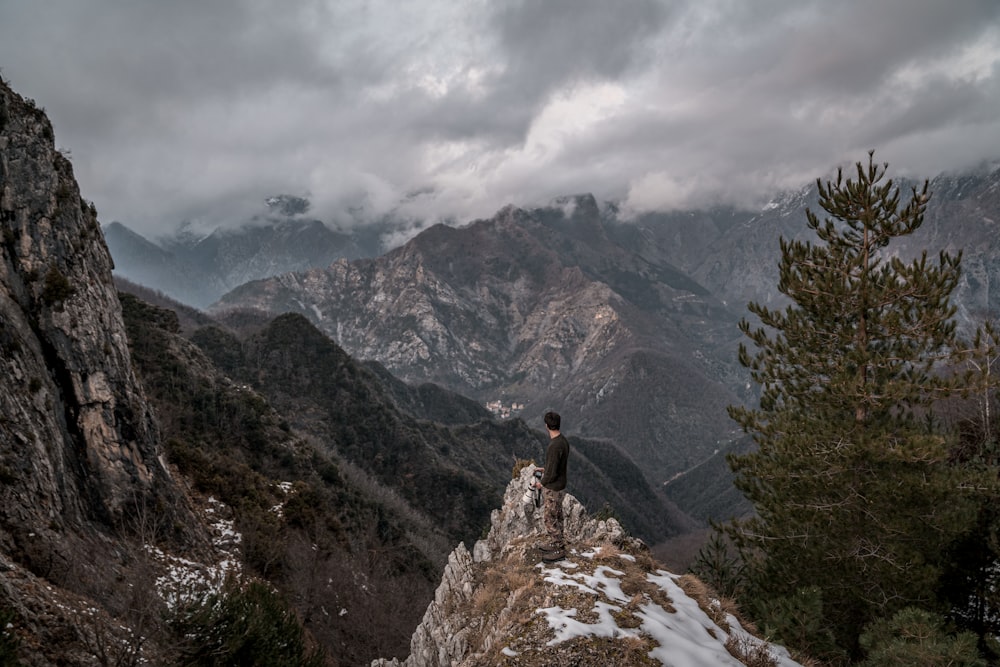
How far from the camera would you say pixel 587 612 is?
10992 mm

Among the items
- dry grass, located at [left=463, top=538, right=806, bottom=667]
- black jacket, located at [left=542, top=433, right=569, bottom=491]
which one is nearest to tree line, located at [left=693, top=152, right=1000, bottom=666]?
dry grass, located at [left=463, top=538, right=806, bottom=667]

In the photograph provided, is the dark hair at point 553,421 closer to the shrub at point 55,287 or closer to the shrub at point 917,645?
the shrub at point 917,645

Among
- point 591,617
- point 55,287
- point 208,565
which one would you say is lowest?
point 208,565

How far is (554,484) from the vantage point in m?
13.6

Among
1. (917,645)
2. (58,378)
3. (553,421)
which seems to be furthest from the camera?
(58,378)

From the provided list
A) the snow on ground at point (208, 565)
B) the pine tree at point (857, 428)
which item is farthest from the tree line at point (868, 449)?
the snow on ground at point (208, 565)

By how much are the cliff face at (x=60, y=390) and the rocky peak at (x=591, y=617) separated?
40.9 ft

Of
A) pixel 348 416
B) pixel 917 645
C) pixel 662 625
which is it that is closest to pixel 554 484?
pixel 662 625

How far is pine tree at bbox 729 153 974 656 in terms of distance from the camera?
667 inches

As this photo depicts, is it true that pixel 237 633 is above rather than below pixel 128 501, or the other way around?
below

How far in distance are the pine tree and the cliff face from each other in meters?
23.8

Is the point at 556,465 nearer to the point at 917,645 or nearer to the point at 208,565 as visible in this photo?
the point at 917,645

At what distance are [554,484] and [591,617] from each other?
135 inches

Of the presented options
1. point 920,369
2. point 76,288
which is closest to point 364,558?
point 76,288
